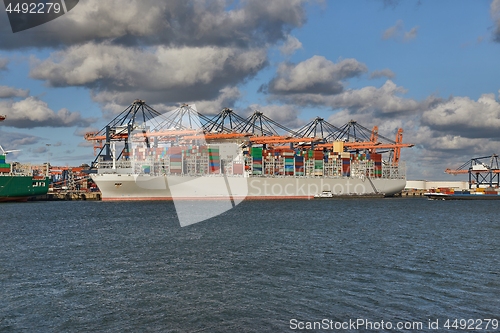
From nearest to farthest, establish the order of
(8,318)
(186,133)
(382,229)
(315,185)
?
(8,318) < (382,229) < (186,133) < (315,185)

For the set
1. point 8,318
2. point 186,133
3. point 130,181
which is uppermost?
point 186,133

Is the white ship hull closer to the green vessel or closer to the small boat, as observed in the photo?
the small boat

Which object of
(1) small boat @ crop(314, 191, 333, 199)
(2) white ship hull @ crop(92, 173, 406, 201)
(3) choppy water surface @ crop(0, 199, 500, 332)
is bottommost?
(3) choppy water surface @ crop(0, 199, 500, 332)

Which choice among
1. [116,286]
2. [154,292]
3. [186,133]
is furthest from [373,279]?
[186,133]

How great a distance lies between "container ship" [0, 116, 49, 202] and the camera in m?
79.8

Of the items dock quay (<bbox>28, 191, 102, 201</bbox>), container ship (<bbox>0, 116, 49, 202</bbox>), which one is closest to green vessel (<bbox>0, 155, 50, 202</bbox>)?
container ship (<bbox>0, 116, 49, 202</bbox>)

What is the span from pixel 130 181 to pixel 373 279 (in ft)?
210

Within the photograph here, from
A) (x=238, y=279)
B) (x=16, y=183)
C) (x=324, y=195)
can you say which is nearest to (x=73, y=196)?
(x=16, y=183)

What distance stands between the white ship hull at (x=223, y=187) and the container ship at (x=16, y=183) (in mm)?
12313

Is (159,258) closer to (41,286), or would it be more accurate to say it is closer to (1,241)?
(41,286)

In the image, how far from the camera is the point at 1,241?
31.3 m

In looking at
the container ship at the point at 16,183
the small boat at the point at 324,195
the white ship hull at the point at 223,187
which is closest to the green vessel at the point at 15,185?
the container ship at the point at 16,183

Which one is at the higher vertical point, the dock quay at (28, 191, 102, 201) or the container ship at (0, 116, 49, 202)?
the container ship at (0, 116, 49, 202)

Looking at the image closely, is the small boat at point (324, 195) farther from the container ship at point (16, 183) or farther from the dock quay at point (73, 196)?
the container ship at point (16, 183)
